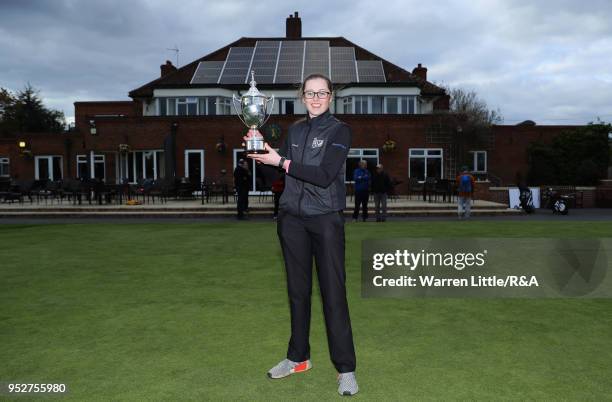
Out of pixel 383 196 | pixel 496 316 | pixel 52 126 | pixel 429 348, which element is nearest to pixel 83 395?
pixel 429 348

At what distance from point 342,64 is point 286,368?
30483 millimetres

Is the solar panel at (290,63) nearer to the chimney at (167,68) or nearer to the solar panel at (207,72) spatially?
the solar panel at (207,72)

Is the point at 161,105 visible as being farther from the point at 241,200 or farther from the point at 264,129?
the point at 241,200

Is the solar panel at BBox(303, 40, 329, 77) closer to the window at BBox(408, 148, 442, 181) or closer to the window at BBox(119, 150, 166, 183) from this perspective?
the window at BBox(408, 148, 442, 181)

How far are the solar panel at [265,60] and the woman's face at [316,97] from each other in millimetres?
27271

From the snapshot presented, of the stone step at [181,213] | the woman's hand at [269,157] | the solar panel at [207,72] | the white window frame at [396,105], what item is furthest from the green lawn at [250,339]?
the solar panel at [207,72]

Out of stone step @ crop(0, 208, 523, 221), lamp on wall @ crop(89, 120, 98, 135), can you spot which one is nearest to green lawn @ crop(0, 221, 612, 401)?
stone step @ crop(0, 208, 523, 221)

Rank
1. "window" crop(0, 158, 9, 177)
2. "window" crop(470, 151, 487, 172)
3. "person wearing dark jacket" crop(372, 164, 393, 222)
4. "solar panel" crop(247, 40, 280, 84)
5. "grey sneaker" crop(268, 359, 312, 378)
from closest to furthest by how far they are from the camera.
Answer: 1. "grey sneaker" crop(268, 359, 312, 378)
2. "person wearing dark jacket" crop(372, 164, 393, 222)
3. "solar panel" crop(247, 40, 280, 84)
4. "window" crop(470, 151, 487, 172)
5. "window" crop(0, 158, 9, 177)

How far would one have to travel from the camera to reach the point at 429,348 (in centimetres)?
422

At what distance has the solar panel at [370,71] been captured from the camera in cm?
3050

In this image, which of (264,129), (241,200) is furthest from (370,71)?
(241,200)

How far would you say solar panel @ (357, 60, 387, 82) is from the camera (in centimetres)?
3050

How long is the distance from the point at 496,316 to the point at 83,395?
3.79 meters

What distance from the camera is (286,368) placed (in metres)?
3.64
